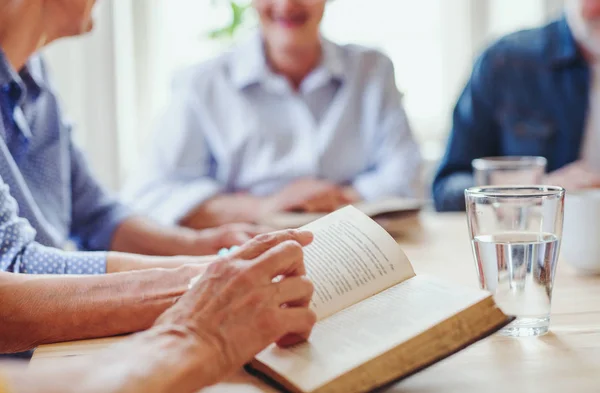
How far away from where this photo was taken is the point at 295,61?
213 cm

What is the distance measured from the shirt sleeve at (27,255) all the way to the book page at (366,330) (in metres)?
0.39

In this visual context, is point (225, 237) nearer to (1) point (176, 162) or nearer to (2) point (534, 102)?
(1) point (176, 162)

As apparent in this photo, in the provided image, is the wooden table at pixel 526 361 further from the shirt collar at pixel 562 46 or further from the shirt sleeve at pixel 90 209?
the shirt collar at pixel 562 46

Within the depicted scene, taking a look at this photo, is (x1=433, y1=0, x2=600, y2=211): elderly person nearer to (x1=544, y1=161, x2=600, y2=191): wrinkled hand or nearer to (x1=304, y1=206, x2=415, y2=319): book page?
(x1=544, y1=161, x2=600, y2=191): wrinkled hand

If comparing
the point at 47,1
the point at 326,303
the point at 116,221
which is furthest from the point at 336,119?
the point at 326,303

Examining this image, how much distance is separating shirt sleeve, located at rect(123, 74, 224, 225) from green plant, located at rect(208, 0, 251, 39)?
23.4 inches

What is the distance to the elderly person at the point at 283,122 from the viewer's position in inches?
79.9

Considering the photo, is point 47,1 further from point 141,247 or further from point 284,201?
point 284,201

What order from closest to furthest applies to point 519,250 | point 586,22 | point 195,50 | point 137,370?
point 137,370 → point 519,250 → point 586,22 → point 195,50

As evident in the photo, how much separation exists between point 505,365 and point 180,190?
1.35 meters

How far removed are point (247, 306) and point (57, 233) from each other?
778mm

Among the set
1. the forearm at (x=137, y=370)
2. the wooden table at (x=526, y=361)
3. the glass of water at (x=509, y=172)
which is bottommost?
the glass of water at (x=509, y=172)

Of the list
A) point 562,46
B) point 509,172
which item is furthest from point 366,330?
point 562,46

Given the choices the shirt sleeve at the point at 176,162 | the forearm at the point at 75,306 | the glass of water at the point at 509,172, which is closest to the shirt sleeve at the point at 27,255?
the forearm at the point at 75,306
